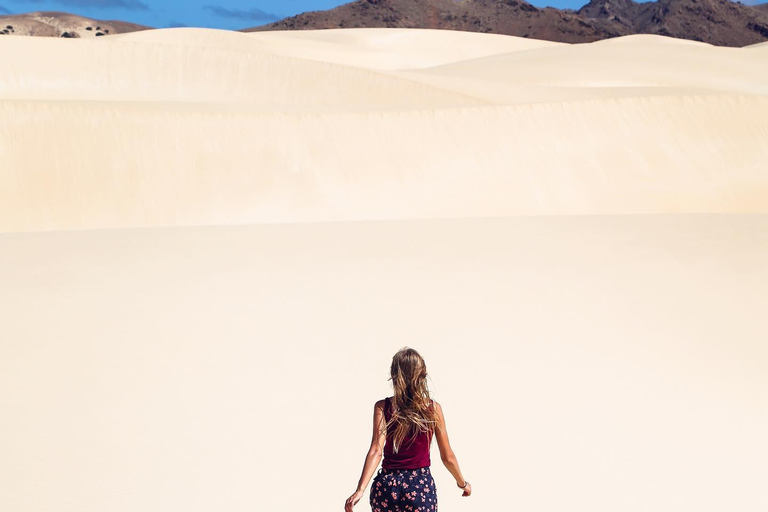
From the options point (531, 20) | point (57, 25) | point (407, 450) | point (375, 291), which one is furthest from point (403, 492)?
point (531, 20)

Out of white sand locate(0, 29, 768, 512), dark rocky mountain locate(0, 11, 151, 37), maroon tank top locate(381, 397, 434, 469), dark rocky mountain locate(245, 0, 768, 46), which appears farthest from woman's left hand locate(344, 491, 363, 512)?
dark rocky mountain locate(245, 0, 768, 46)

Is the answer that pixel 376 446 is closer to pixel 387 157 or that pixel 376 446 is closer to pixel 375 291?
pixel 375 291

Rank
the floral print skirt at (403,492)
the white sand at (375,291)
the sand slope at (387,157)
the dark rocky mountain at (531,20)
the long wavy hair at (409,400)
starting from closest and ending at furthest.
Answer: the long wavy hair at (409,400)
the floral print skirt at (403,492)
the white sand at (375,291)
the sand slope at (387,157)
the dark rocky mountain at (531,20)

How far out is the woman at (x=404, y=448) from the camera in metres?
2.74

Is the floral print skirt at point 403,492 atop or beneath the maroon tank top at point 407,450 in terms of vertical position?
beneath

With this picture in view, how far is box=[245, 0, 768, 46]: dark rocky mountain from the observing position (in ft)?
264

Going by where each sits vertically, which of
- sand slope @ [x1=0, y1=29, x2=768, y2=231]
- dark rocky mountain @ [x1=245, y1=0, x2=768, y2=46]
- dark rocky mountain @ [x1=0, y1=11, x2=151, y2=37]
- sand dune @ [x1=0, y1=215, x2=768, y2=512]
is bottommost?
sand dune @ [x1=0, y1=215, x2=768, y2=512]

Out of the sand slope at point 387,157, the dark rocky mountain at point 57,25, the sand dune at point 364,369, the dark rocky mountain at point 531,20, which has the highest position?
the dark rocky mountain at point 531,20

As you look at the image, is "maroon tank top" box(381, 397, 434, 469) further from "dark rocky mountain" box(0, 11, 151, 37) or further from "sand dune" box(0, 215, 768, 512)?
"dark rocky mountain" box(0, 11, 151, 37)

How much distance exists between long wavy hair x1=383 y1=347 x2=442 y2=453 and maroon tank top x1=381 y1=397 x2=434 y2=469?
1 centimetres

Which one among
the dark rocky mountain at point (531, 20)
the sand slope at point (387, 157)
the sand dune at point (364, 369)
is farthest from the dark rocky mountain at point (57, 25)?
the sand dune at point (364, 369)

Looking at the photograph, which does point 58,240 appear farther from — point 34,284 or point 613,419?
point 613,419

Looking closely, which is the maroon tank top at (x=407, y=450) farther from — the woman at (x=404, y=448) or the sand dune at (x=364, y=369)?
the sand dune at (x=364, y=369)

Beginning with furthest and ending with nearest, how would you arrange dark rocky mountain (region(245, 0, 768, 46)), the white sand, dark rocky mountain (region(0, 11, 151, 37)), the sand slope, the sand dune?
dark rocky mountain (region(245, 0, 768, 46)) < dark rocky mountain (region(0, 11, 151, 37)) < the sand slope < the white sand < the sand dune
